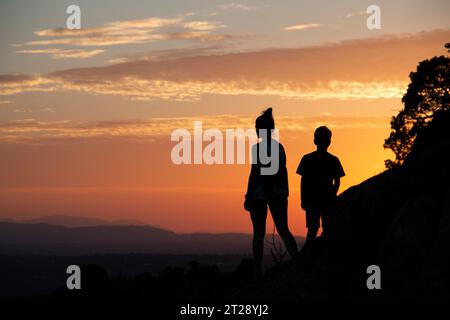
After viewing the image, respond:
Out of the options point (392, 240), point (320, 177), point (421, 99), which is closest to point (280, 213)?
point (320, 177)

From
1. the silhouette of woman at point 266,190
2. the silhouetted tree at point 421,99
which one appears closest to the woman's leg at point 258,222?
the silhouette of woman at point 266,190

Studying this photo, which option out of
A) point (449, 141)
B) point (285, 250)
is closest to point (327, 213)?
point (285, 250)

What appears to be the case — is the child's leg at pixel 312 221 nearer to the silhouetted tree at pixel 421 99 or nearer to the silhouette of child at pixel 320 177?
the silhouette of child at pixel 320 177

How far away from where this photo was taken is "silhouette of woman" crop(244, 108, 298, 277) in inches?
593

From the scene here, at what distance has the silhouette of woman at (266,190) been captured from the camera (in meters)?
15.1

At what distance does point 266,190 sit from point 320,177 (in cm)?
136

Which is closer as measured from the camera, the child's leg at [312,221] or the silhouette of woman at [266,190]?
the silhouette of woman at [266,190]

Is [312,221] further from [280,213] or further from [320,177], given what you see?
[280,213]

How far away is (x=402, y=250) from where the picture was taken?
1545cm

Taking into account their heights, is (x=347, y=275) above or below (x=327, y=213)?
below

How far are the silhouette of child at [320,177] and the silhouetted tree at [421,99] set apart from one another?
79.3ft

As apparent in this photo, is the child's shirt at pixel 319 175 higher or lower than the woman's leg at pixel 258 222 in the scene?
higher
